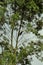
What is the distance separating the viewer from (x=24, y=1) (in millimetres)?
14750

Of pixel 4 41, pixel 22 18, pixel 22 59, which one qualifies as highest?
pixel 22 18

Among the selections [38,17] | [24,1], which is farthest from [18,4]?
[38,17]

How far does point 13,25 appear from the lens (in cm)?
1469

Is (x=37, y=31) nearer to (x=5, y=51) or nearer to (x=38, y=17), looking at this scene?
(x=38, y=17)

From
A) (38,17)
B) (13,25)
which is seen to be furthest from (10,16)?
(38,17)

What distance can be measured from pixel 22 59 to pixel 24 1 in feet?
9.71

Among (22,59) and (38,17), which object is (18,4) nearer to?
(38,17)

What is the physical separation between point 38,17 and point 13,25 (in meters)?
1.54

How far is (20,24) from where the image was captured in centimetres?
1521

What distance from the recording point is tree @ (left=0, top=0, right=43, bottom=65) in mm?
14391

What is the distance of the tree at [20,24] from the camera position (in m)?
14.4

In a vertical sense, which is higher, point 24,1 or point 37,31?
point 24,1

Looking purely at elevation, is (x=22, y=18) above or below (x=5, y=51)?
above

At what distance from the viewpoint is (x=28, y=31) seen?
14.7 m
